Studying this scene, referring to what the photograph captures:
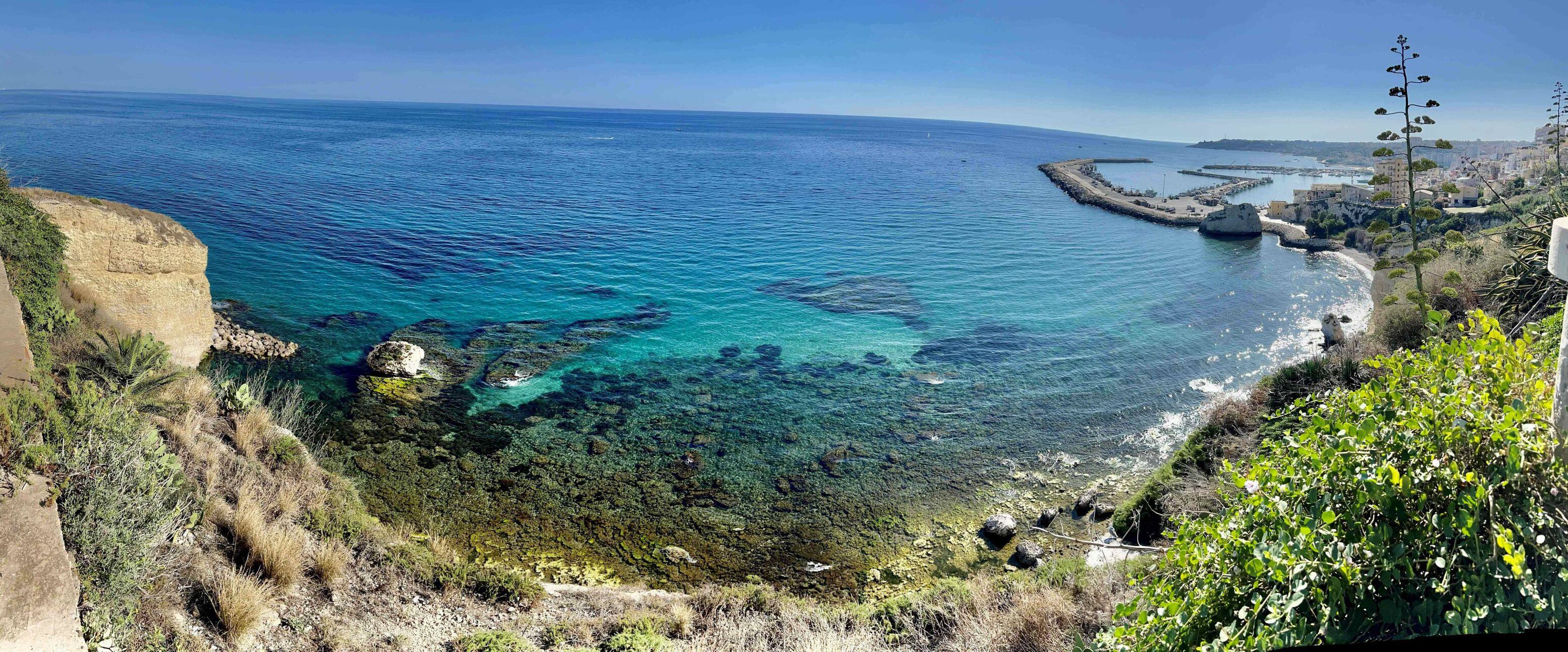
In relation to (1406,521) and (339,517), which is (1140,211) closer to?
(339,517)

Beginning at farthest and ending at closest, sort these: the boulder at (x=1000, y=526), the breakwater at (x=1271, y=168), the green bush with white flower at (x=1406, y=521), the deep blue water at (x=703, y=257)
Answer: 1. the breakwater at (x=1271, y=168)
2. the deep blue water at (x=703, y=257)
3. the boulder at (x=1000, y=526)
4. the green bush with white flower at (x=1406, y=521)

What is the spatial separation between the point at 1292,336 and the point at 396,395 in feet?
90.2

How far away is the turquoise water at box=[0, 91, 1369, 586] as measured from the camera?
1755 cm

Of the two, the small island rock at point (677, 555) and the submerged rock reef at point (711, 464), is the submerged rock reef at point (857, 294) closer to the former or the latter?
the submerged rock reef at point (711, 464)

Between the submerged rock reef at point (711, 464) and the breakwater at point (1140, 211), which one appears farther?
the breakwater at point (1140, 211)

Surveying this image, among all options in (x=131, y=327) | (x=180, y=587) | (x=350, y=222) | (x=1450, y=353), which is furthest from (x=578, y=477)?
(x=350, y=222)

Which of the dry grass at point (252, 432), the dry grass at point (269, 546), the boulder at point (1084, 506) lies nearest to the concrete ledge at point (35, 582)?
the dry grass at point (269, 546)

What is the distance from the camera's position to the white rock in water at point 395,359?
18172 mm

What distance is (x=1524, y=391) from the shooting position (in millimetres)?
3273

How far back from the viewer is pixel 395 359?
18391 mm

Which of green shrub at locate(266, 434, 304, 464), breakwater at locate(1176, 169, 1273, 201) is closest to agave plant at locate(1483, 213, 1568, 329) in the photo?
green shrub at locate(266, 434, 304, 464)

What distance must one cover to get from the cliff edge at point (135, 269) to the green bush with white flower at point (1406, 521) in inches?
749

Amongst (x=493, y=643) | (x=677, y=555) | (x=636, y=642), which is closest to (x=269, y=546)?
(x=493, y=643)

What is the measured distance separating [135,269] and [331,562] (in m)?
12.0
